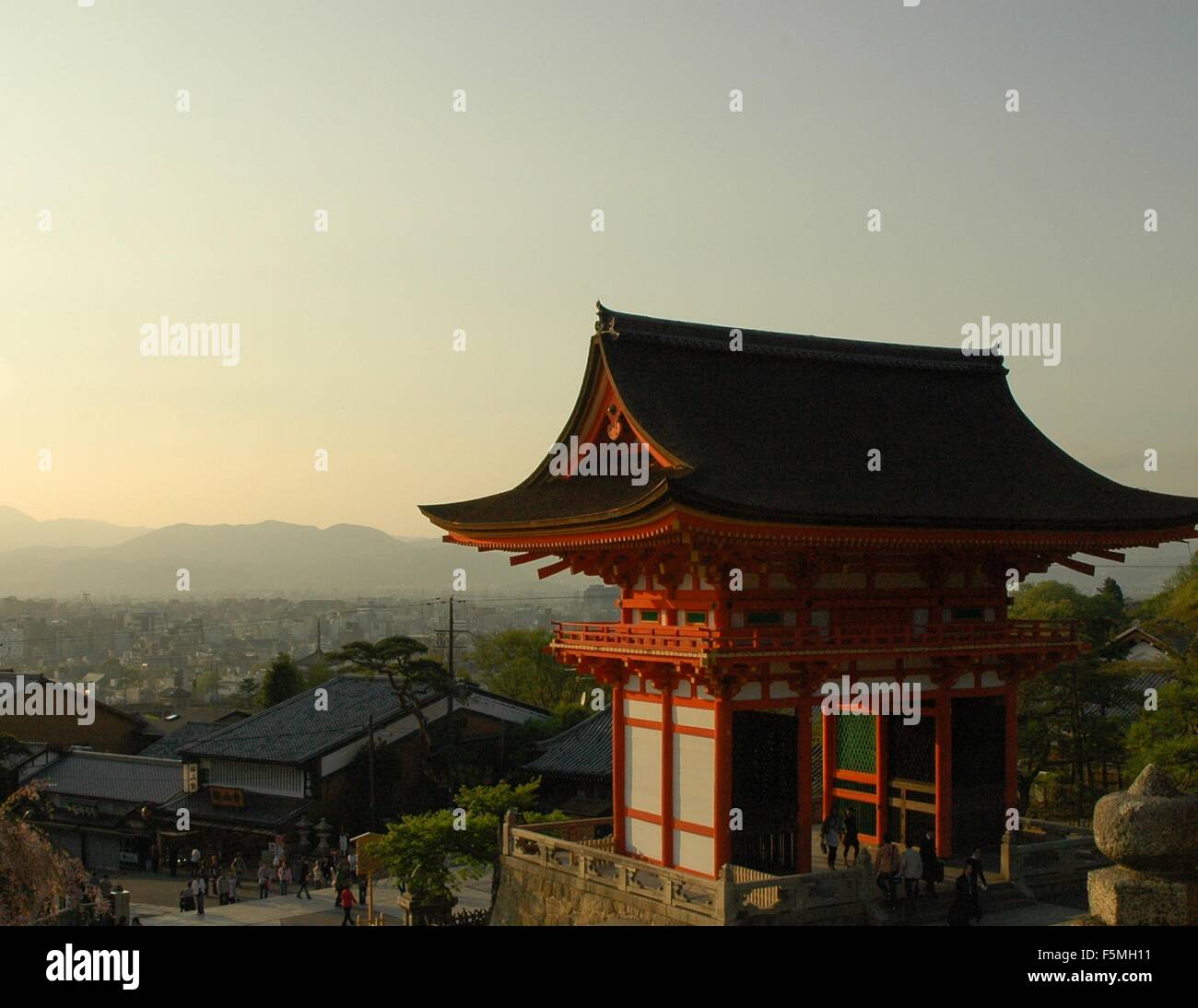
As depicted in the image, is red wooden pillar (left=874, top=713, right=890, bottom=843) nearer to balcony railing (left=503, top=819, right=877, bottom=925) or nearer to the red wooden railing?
the red wooden railing

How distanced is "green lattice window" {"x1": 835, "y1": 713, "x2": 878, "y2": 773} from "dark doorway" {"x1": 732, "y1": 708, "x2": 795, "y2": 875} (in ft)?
12.6

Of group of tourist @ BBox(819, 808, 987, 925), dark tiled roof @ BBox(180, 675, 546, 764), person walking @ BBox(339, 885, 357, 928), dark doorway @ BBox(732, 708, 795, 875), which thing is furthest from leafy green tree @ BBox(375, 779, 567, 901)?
dark tiled roof @ BBox(180, 675, 546, 764)

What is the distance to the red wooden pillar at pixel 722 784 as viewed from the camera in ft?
72.8

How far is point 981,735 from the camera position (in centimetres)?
2573

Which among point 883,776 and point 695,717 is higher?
point 695,717

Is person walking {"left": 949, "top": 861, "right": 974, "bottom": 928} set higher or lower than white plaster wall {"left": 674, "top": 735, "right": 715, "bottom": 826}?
lower

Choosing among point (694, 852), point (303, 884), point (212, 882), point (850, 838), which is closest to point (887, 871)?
point (850, 838)

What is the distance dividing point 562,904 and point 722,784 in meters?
4.88

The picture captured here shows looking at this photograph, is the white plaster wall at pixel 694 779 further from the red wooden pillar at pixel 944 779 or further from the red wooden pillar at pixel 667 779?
the red wooden pillar at pixel 944 779

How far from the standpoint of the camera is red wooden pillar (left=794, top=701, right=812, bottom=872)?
23.0m

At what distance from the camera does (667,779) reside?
23.5 m

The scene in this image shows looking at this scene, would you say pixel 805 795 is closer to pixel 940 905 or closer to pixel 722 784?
pixel 722 784

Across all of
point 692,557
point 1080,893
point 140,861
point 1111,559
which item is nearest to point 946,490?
point 1111,559

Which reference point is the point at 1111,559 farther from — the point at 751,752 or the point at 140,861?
the point at 140,861
